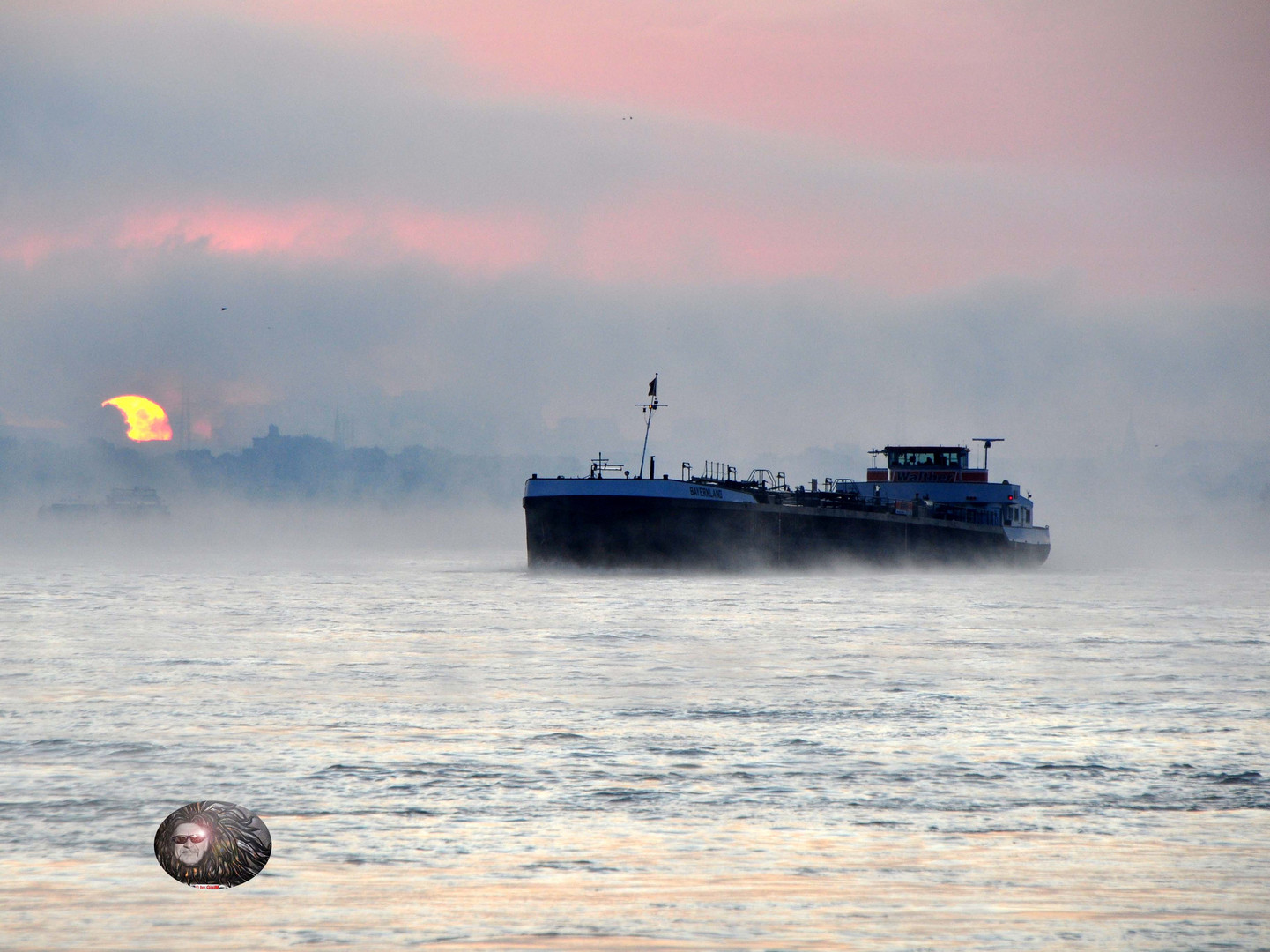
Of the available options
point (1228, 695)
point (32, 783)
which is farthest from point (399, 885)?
point (1228, 695)

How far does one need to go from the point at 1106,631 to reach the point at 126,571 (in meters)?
77.4

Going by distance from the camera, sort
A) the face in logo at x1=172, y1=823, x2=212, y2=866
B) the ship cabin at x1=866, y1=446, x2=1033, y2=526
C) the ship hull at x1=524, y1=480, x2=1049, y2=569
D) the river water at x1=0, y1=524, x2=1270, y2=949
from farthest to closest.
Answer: the ship cabin at x1=866, y1=446, x2=1033, y2=526, the ship hull at x1=524, y1=480, x2=1049, y2=569, the river water at x1=0, y1=524, x2=1270, y2=949, the face in logo at x1=172, y1=823, x2=212, y2=866

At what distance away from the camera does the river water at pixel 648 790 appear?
9.11m

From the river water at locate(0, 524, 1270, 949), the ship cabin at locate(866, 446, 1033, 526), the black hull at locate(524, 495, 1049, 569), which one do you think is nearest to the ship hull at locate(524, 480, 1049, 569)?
the black hull at locate(524, 495, 1049, 569)

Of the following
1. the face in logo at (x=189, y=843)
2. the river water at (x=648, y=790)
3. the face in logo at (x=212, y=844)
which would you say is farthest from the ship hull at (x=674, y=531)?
the face in logo at (x=189, y=843)

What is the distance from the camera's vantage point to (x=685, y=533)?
69188 millimetres

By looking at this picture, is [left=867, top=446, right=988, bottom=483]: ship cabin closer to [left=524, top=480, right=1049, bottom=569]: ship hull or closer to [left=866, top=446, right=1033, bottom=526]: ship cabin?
[left=866, top=446, right=1033, bottom=526]: ship cabin

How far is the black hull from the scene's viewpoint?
6869cm

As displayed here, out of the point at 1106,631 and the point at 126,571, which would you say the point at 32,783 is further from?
the point at 126,571

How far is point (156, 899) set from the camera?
9508mm

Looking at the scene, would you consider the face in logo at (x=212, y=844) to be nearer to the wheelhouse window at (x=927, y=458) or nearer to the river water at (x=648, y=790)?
the river water at (x=648, y=790)

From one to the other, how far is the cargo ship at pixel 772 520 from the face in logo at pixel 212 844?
5907cm

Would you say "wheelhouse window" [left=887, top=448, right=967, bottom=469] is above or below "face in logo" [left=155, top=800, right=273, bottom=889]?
above

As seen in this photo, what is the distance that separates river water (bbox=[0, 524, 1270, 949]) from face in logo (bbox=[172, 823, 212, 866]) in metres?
0.47
